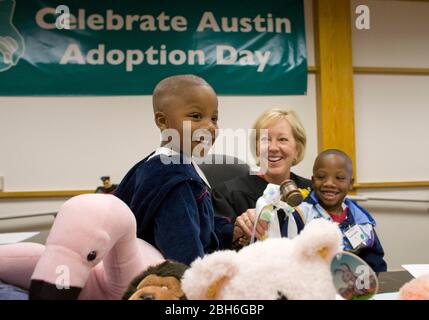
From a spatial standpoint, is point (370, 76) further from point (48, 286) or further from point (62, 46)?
point (48, 286)

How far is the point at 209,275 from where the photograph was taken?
0.28 m

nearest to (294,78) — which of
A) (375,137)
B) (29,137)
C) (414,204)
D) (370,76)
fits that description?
(370,76)

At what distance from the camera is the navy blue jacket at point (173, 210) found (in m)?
0.55

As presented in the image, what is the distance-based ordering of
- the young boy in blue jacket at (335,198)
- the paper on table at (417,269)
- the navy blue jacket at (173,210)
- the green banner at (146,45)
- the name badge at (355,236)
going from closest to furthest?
the navy blue jacket at (173,210) → the paper on table at (417,269) → the name badge at (355,236) → the young boy in blue jacket at (335,198) → the green banner at (146,45)

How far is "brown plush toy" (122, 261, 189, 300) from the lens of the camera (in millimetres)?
324

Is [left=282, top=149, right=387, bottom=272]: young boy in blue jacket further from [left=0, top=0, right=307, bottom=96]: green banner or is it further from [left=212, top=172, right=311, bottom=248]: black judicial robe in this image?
[left=0, top=0, right=307, bottom=96]: green banner

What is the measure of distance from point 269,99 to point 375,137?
966mm

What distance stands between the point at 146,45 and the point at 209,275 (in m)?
2.39

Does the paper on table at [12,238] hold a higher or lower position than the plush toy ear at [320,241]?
lower

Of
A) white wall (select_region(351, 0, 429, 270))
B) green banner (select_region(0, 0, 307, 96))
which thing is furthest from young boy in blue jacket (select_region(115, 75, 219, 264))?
white wall (select_region(351, 0, 429, 270))

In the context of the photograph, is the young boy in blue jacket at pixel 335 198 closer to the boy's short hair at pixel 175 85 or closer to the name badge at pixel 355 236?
the name badge at pixel 355 236

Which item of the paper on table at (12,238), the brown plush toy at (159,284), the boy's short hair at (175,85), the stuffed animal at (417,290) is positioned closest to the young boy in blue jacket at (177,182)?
the boy's short hair at (175,85)

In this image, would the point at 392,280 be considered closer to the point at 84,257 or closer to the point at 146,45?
the point at 84,257

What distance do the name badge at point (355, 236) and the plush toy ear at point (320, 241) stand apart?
2.40 ft
